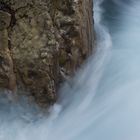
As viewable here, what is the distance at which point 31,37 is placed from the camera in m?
4.96

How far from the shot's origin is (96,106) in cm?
555

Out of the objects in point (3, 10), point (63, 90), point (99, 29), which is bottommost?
point (63, 90)

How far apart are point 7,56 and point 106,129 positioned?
150 cm

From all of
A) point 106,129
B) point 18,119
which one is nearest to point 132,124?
point 106,129

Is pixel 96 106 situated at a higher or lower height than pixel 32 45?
lower

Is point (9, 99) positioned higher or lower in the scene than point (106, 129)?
higher

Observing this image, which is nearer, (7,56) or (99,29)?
(7,56)

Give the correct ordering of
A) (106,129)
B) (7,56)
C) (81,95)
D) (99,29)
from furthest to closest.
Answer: (99,29) → (81,95) → (106,129) → (7,56)

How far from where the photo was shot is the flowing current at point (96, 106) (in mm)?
5031

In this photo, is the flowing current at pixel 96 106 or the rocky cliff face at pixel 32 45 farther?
the flowing current at pixel 96 106

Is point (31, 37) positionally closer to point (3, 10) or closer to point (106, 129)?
point (3, 10)

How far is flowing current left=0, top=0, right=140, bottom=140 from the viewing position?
5031 mm

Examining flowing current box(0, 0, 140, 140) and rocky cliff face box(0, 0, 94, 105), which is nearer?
rocky cliff face box(0, 0, 94, 105)

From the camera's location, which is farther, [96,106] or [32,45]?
[96,106]
